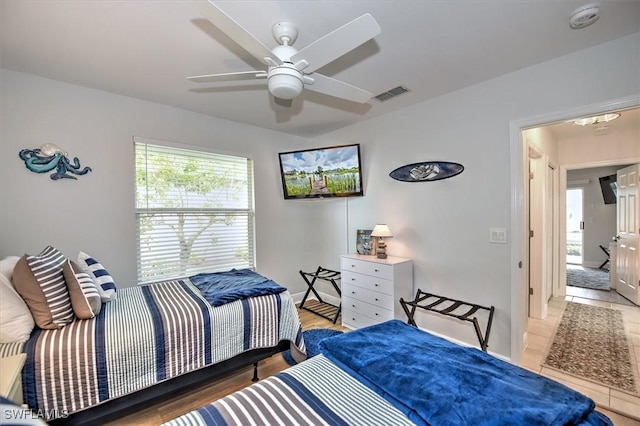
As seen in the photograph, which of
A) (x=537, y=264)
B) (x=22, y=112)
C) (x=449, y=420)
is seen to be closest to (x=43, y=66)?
(x=22, y=112)

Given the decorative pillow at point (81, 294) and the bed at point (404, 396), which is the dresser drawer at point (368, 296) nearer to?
the bed at point (404, 396)

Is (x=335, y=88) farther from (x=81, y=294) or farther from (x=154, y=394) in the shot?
(x=154, y=394)

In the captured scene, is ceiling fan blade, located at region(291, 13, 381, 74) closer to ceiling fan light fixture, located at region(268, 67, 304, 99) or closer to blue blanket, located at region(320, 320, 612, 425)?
ceiling fan light fixture, located at region(268, 67, 304, 99)

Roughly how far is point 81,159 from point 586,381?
4.82 meters

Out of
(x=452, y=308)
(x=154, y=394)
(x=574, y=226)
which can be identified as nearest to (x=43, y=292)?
(x=154, y=394)

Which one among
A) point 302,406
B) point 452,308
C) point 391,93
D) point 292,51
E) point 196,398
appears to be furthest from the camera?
point 391,93

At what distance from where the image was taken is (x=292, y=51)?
5.21 ft

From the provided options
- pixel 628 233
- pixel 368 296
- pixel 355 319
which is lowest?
pixel 355 319

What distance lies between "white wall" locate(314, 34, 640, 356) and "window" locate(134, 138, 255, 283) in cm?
190

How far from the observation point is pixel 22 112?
2.31 meters

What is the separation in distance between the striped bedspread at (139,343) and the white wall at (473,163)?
1629 millimetres

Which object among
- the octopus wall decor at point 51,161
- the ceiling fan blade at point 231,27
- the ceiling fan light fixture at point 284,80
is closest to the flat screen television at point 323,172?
the ceiling fan light fixture at point 284,80

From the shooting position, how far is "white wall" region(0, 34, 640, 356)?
2.23 metres

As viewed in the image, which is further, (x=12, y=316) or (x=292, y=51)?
(x=292, y=51)
